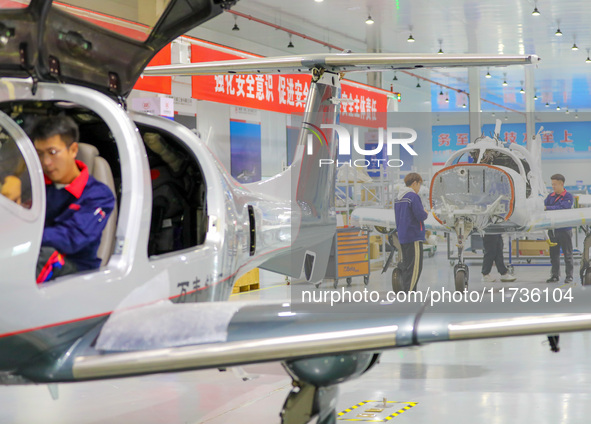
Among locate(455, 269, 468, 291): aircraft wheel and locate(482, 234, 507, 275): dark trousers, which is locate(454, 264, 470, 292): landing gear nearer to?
locate(455, 269, 468, 291): aircraft wheel

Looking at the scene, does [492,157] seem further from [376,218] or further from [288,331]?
[288,331]

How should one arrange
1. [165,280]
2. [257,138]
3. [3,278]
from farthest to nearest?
[257,138] < [165,280] < [3,278]

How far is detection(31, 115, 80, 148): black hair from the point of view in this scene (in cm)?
301

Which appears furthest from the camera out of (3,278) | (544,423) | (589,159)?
(589,159)

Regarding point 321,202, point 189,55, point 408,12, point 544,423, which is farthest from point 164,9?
point 408,12

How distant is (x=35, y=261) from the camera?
→ 2654 millimetres

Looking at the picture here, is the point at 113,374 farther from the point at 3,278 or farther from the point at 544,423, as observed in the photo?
the point at 544,423

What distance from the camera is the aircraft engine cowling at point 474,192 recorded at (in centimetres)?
1028

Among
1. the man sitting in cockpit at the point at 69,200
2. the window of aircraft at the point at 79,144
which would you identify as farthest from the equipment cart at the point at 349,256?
the man sitting in cockpit at the point at 69,200

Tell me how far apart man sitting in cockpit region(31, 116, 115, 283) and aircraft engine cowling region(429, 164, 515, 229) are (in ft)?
25.7

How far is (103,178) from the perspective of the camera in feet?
10.5

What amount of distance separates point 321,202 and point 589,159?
99.8 feet

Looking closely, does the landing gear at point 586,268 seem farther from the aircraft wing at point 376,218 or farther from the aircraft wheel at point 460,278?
the aircraft wing at point 376,218

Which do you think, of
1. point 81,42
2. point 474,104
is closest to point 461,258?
point 81,42
